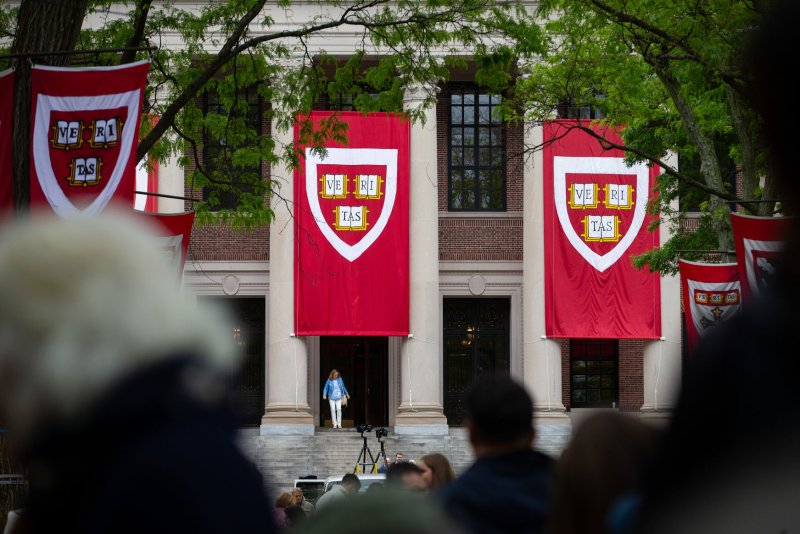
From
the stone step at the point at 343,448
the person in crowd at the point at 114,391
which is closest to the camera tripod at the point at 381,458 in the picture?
the stone step at the point at 343,448

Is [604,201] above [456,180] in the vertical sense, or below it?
below

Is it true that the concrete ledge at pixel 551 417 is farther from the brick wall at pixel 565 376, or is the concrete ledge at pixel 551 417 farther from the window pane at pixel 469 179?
the window pane at pixel 469 179

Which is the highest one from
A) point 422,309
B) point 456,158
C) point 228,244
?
point 456,158

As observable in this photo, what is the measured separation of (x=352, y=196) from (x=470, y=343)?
738 centimetres

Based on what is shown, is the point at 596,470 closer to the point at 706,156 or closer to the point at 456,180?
the point at 706,156

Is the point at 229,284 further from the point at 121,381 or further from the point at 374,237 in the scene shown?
the point at 121,381

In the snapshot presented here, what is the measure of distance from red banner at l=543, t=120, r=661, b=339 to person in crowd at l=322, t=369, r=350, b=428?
6692 mm

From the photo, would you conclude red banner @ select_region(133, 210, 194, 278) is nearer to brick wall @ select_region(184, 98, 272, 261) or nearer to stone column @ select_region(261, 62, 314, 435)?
stone column @ select_region(261, 62, 314, 435)

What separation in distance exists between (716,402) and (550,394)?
35.0 meters

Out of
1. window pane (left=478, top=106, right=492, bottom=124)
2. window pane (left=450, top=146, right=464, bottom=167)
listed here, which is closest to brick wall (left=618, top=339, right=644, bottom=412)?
window pane (left=450, top=146, right=464, bottom=167)

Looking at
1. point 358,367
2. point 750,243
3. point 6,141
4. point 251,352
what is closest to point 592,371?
point 358,367

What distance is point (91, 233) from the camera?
1686 mm

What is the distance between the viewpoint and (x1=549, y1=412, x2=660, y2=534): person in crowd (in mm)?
2473

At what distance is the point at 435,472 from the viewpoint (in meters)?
6.50
